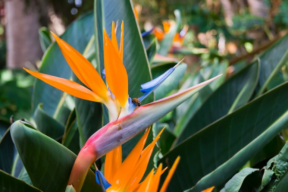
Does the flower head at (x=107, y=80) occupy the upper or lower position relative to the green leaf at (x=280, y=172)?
upper

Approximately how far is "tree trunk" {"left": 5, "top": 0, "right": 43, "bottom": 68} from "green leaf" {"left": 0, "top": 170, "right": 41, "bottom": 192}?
7.33 feet

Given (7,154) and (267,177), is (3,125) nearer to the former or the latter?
(7,154)

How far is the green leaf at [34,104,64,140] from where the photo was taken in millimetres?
589

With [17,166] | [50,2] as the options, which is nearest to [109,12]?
[17,166]

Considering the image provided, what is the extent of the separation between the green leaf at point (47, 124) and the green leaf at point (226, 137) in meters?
0.27

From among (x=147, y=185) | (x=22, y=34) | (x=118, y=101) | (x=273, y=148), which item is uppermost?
(x=22, y=34)

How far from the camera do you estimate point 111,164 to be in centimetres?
38

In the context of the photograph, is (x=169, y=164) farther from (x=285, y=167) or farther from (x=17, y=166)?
(x=17, y=166)

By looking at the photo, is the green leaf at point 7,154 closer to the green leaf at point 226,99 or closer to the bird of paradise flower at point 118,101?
the bird of paradise flower at point 118,101

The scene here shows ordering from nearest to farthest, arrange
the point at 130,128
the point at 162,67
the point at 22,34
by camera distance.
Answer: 1. the point at 130,128
2. the point at 162,67
3. the point at 22,34

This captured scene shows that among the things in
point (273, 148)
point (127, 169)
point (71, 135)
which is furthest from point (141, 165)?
point (273, 148)

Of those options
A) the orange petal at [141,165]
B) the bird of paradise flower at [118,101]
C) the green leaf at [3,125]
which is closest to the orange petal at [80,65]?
the bird of paradise flower at [118,101]

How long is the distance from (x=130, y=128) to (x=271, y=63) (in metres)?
0.50

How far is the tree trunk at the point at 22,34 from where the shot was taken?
244cm
